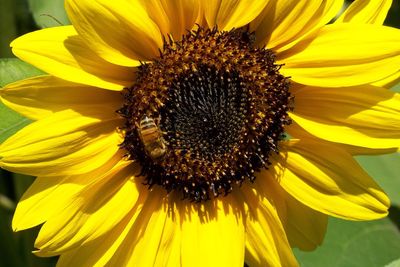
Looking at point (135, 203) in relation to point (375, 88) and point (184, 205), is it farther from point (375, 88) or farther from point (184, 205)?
point (375, 88)

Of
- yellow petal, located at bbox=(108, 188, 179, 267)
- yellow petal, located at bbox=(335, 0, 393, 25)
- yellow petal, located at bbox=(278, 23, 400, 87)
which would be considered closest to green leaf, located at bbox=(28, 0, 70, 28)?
yellow petal, located at bbox=(108, 188, 179, 267)

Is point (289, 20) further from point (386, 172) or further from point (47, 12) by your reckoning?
point (386, 172)

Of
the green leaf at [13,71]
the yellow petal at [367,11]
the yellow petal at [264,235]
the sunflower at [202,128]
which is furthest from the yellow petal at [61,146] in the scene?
the yellow petal at [367,11]

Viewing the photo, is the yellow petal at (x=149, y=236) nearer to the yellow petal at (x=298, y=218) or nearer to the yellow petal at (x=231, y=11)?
Result: the yellow petal at (x=298, y=218)

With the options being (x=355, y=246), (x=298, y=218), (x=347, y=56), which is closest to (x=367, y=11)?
(x=347, y=56)

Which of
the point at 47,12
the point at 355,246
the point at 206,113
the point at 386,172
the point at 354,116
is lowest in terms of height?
the point at 355,246

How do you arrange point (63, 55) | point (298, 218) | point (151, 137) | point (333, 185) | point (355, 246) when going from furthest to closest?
point (355, 246)
point (298, 218)
point (333, 185)
point (151, 137)
point (63, 55)
